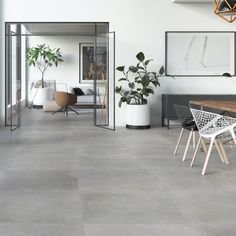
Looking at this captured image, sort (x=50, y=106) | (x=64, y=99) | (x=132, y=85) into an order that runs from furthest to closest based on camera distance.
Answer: (x=50, y=106), (x=64, y=99), (x=132, y=85)

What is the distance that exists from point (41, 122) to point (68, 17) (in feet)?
8.67

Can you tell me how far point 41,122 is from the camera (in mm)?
12070

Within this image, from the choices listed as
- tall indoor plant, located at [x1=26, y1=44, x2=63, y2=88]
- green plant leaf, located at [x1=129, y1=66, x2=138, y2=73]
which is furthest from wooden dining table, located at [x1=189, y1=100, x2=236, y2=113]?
tall indoor plant, located at [x1=26, y1=44, x2=63, y2=88]

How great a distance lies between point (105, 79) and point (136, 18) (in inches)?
58.5

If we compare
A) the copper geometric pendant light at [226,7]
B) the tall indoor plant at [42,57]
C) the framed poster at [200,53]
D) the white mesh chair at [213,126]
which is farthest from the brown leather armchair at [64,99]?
the copper geometric pendant light at [226,7]

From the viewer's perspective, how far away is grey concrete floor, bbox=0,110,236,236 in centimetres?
375

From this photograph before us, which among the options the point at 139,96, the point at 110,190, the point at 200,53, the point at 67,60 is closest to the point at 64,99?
the point at 139,96

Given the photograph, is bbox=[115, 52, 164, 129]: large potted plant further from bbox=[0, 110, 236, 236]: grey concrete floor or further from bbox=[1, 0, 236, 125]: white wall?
bbox=[0, 110, 236, 236]: grey concrete floor

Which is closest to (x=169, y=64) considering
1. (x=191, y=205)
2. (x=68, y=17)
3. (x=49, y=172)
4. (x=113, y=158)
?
(x=68, y=17)

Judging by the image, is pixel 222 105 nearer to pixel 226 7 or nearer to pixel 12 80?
pixel 226 7

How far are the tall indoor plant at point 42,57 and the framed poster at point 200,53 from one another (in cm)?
661

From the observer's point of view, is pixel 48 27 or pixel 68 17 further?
pixel 48 27

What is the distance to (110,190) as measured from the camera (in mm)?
4953

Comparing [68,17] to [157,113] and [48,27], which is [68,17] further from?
[48,27]
